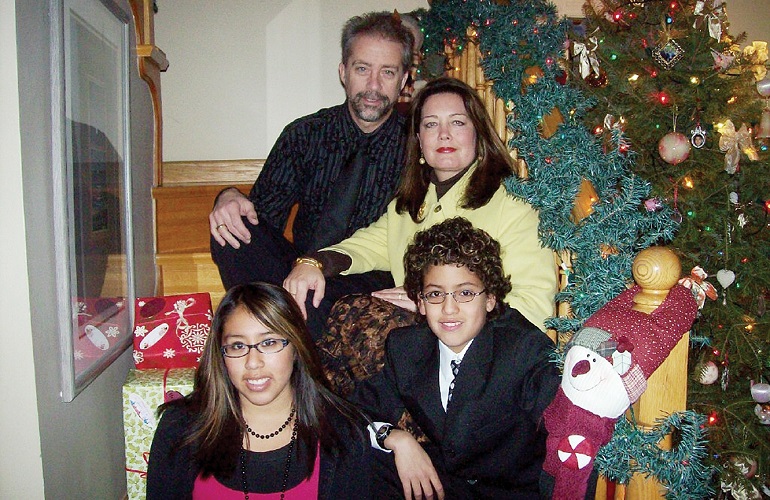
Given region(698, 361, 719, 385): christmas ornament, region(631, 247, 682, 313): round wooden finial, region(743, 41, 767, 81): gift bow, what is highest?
region(743, 41, 767, 81): gift bow

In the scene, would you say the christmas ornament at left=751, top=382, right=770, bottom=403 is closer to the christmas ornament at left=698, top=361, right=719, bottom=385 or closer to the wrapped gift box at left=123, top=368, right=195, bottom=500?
the christmas ornament at left=698, top=361, right=719, bottom=385

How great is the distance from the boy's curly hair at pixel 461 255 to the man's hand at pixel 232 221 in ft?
2.23

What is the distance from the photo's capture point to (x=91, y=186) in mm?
1717

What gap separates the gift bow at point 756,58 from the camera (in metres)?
1.90

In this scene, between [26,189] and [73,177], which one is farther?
[73,177]

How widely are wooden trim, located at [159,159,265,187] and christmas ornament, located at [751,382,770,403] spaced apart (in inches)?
96.7

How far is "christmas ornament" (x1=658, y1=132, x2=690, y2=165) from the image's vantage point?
168 cm

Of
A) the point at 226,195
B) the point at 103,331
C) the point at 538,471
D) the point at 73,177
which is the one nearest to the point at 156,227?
the point at 226,195

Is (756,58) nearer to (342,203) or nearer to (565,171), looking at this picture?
(565,171)

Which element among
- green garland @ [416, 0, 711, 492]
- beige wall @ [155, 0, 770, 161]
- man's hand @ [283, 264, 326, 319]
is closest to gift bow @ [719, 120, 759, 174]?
green garland @ [416, 0, 711, 492]

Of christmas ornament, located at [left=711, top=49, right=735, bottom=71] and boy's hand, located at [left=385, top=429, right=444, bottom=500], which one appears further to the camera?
christmas ornament, located at [left=711, top=49, right=735, bottom=71]

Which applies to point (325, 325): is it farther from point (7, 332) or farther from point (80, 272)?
point (7, 332)

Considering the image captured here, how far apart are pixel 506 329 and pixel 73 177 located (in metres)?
1.20

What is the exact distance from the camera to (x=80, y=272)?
1.59m
